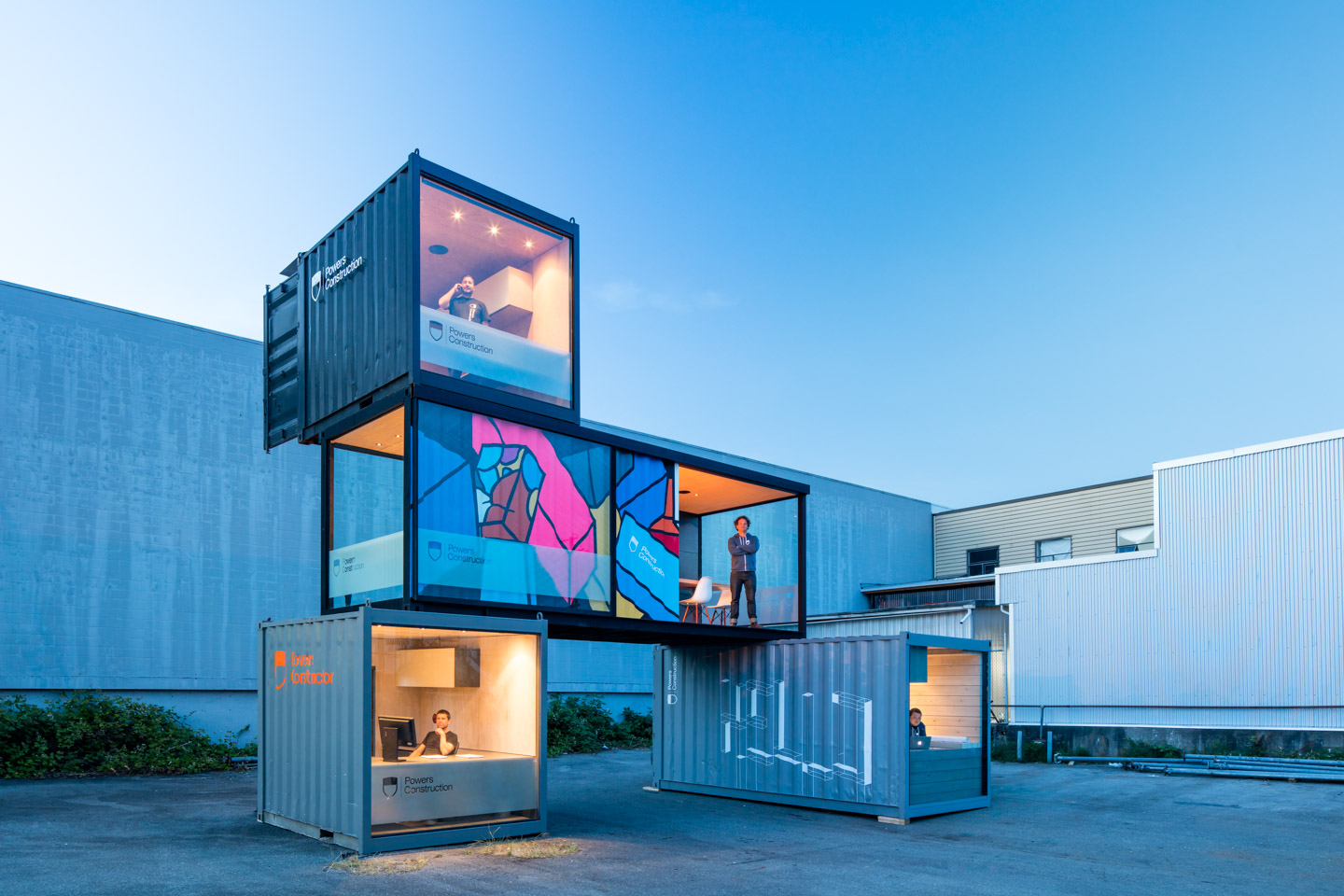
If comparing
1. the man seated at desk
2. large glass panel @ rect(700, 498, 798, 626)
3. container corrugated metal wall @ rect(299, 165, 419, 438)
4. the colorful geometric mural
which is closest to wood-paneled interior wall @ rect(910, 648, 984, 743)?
the colorful geometric mural

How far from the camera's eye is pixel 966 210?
26234 mm

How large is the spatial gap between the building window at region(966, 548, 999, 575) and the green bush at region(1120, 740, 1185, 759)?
500 inches

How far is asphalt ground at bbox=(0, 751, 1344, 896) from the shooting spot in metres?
8.88

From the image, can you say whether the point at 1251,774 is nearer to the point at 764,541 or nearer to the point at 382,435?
the point at 764,541

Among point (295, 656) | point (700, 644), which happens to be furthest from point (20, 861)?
point (700, 644)

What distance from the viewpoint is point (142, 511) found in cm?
1911

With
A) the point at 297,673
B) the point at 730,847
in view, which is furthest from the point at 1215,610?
the point at 297,673

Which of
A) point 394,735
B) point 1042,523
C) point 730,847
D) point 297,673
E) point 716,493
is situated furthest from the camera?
point 1042,523

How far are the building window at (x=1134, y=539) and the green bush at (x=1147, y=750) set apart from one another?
926 centimetres

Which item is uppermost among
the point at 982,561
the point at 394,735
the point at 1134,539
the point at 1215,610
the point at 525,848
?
the point at 1134,539

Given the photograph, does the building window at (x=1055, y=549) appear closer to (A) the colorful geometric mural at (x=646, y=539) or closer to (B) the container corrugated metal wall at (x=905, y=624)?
(B) the container corrugated metal wall at (x=905, y=624)

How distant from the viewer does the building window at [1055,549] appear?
31797mm

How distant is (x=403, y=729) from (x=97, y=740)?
1009cm

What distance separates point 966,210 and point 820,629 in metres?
12.6
